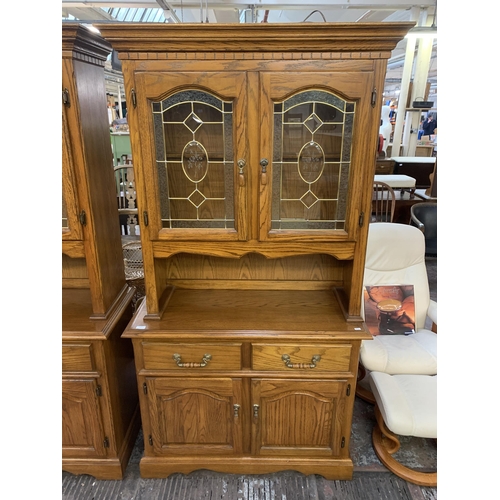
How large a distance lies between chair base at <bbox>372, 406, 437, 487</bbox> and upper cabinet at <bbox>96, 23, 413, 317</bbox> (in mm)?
A: 649

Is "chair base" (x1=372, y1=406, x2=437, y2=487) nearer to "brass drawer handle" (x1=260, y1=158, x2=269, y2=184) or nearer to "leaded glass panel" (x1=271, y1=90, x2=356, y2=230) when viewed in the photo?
"leaded glass panel" (x1=271, y1=90, x2=356, y2=230)

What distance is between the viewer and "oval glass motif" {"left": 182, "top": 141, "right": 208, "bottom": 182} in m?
1.35

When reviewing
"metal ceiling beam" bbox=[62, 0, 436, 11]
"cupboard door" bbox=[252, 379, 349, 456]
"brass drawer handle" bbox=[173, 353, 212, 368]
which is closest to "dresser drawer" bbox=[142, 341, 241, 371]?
"brass drawer handle" bbox=[173, 353, 212, 368]

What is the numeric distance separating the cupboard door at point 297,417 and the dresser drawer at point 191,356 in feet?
0.50

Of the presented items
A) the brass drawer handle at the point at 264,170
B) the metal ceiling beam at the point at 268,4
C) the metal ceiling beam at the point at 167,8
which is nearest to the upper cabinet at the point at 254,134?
the brass drawer handle at the point at 264,170

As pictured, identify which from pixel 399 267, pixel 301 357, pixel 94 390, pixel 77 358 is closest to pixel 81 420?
pixel 94 390

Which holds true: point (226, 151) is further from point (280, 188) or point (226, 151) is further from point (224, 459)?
point (224, 459)

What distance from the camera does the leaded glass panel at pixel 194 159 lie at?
128 centimetres

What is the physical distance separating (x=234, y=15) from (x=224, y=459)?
449 cm

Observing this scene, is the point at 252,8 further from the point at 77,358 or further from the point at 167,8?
the point at 77,358

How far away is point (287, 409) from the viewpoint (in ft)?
5.09

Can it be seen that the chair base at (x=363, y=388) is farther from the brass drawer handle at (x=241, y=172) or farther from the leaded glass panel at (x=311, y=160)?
the brass drawer handle at (x=241, y=172)

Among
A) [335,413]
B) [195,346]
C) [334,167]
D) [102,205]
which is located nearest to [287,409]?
[335,413]

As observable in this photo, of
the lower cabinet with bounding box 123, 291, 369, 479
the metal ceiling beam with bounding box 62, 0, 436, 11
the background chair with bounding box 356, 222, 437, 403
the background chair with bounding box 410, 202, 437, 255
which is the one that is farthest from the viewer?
the metal ceiling beam with bounding box 62, 0, 436, 11
